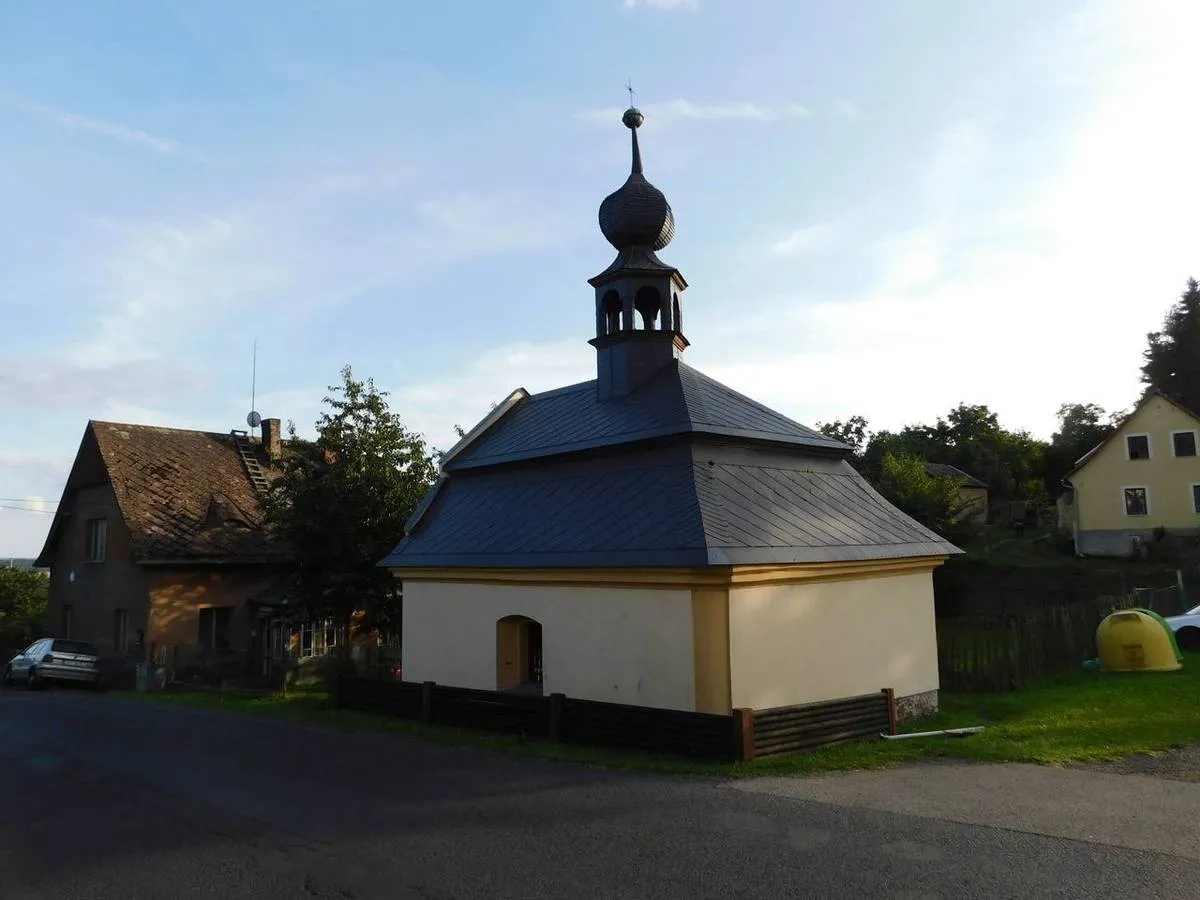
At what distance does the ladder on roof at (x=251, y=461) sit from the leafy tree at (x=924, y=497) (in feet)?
78.6

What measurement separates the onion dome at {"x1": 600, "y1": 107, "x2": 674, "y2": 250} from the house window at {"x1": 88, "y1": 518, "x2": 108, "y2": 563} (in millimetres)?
20213

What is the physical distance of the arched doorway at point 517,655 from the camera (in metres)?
14.0

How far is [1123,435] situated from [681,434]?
33026 mm

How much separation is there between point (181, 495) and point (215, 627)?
4584mm

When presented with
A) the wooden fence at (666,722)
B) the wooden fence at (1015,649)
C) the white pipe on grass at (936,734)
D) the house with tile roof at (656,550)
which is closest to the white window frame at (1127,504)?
the wooden fence at (1015,649)

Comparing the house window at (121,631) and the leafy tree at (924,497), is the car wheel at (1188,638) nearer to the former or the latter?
the leafy tree at (924,497)

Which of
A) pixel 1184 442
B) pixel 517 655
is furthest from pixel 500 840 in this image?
pixel 1184 442

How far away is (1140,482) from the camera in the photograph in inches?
1458

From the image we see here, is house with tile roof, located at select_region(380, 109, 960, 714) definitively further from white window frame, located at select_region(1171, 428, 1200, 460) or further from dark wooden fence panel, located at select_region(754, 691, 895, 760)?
white window frame, located at select_region(1171, 428, 1200, 460)

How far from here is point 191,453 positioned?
2970 centimetres

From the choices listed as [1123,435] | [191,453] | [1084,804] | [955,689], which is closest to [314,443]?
[191,453]

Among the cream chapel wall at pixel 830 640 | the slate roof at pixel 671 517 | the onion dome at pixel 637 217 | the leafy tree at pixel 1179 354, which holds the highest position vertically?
the leafy tree at pixel 1179 354

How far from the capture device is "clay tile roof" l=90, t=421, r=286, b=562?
2533 centimetres

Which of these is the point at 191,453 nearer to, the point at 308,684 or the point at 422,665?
the point at 308,684
